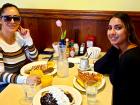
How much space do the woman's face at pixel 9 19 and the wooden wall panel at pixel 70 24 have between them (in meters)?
0.48

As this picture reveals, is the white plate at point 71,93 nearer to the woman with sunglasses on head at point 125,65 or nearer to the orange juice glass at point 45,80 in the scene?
the orange juice glass at point 45,80

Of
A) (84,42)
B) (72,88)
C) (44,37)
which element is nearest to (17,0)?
(44,37)

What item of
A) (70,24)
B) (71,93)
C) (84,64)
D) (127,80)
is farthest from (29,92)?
(70,24)

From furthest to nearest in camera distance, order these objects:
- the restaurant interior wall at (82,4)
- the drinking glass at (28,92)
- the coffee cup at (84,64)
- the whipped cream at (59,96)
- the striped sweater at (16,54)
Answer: the restaurant interior wall at (82,4)
the striped sweater at (16,54)
the coffee cup at (84,64)
the drinking glass at (28,92)
the whipped cream at (59,96)

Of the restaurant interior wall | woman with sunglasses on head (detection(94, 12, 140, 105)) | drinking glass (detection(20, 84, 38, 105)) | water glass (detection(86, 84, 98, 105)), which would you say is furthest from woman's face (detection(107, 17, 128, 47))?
drinking glass (detection(20, 84, 38, 105))

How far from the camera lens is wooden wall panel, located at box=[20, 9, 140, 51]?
2270mm

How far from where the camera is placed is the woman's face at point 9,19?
190cm

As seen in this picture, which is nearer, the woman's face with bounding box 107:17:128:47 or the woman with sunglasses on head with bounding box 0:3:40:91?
the woman's face with bounding box 107:17:128:47

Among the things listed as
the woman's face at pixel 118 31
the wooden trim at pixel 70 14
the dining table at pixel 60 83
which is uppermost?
the wooden trim at pixel 70 14

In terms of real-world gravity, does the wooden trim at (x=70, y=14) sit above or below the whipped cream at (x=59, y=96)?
above

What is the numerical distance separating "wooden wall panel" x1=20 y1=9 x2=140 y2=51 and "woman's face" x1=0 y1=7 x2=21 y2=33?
0.48 meters

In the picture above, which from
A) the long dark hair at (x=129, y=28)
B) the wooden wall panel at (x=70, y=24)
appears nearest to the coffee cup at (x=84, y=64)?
the long dark hair at (x=129, y=28)

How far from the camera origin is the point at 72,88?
1.50 m

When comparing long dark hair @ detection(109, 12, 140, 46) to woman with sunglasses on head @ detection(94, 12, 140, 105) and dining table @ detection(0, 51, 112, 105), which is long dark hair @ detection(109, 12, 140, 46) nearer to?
woman with sunglasses on head @ detection(94, 12, 140, 105)
